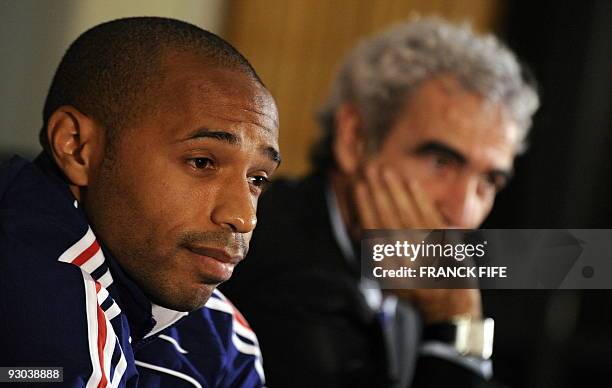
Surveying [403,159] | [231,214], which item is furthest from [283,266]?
[231,214]

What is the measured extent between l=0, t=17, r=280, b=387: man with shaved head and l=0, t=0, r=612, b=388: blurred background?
1.68 meters

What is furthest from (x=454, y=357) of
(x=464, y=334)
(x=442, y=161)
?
(x=442, y=161)

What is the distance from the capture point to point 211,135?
1.80 ft

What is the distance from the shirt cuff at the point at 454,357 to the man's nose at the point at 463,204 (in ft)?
0.69

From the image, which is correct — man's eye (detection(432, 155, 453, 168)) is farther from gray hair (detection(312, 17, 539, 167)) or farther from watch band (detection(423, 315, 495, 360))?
watch band (detection(423, 315, 495, 360))

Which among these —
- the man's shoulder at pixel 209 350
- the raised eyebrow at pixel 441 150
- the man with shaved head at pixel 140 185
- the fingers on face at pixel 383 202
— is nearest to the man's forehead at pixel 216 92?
the man with shaved head at pixel 140 185

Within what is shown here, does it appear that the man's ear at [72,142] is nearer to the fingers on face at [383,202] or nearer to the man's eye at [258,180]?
the man's eye at [258,180]

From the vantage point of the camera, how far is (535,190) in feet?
8.72

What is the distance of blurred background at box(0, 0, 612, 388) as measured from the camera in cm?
236

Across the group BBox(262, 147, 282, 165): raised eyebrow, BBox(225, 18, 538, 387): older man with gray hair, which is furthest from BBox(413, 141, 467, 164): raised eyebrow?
BBox(262, 147, 282, 165): raised eyebrow

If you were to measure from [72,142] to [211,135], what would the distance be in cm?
11

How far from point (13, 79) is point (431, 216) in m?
1.07

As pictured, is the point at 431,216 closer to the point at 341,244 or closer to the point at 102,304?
the point at 341,244

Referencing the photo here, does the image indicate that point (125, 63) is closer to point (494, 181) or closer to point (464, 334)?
point (464, 334)
